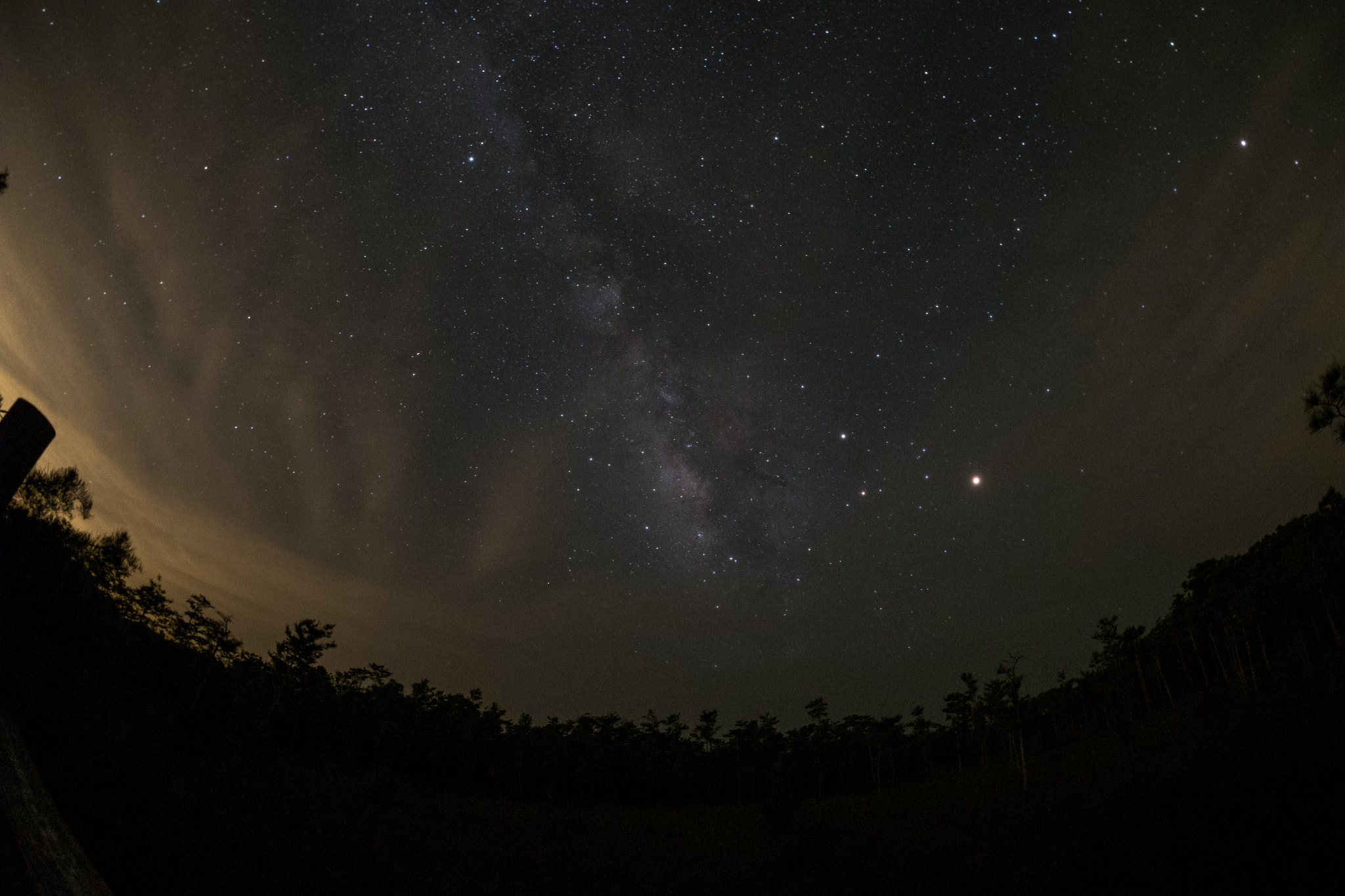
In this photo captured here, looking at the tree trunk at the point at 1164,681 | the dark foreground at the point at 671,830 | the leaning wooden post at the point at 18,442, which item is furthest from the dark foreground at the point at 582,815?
the tree trunk at the point at 1164,681

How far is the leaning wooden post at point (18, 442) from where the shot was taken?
3732 millimetres

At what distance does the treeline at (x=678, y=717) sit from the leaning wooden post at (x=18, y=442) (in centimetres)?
2094

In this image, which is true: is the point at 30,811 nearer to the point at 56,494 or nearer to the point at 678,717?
the point at 56,494

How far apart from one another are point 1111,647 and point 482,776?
7286 cm

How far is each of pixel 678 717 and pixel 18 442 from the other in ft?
→ 268

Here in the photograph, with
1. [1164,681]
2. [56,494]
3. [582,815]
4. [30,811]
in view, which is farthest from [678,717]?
[30,811]

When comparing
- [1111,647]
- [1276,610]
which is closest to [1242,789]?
[1276,610]

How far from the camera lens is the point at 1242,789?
711 inches

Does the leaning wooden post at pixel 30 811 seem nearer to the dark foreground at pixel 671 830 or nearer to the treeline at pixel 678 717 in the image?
the dark foreground at pixel 671 830

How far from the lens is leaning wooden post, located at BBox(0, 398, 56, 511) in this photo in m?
3.73

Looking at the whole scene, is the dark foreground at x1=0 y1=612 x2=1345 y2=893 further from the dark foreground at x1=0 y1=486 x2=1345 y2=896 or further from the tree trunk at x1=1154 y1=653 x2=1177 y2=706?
the tree trunk at x1=1154 y1=653 x2=1177 y2=706

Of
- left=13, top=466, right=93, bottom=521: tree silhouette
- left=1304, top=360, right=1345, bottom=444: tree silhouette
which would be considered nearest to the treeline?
left=13, top=466, right=93, bottom=521: tree silhouette

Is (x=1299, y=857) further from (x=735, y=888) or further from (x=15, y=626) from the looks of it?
(x=15, y=626)

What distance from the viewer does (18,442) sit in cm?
380
